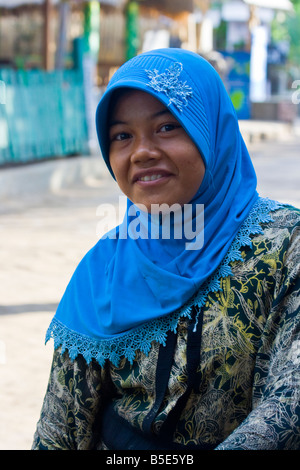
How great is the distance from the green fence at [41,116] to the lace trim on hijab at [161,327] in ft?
25.3

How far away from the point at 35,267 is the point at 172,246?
13.5 ft

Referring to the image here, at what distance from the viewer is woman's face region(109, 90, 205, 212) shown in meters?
1.59

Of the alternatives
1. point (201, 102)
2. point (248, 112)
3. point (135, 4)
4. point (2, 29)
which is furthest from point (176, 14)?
Answer: point (201, 102)

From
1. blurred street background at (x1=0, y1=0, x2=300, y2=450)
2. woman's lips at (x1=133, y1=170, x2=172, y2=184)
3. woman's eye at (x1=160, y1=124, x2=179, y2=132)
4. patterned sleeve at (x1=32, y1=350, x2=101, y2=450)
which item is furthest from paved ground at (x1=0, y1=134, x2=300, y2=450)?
woman's eye at (x1=160, y1=124, x2=179, y2=132)

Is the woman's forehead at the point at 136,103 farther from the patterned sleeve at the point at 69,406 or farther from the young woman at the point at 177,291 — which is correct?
the patterned sleeve at the point at 69,406

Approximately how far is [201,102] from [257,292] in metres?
0.49

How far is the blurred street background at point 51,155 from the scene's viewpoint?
13.3 feet

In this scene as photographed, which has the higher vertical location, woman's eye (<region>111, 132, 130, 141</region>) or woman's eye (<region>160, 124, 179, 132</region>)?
woman's eye (<region>160, 124, 179, 132</region>)

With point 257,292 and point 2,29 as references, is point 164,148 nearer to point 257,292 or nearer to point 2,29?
point 257,292

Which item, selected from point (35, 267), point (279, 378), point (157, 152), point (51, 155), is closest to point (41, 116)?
point (51, 155)

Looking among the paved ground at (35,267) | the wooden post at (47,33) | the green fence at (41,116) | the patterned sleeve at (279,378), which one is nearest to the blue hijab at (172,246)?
the patterned sleeve at (279,378)

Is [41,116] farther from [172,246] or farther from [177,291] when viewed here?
[177,291]

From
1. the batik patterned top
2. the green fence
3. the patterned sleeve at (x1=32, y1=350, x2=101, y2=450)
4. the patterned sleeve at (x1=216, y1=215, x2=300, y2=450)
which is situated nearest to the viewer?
the patterned sleeve at (x1=216, y1=215, x2=300, y2=450)

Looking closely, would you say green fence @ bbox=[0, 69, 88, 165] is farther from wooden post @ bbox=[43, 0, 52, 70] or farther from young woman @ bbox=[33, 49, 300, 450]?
young woman @ bbox=[33, 49, 300, 450]
